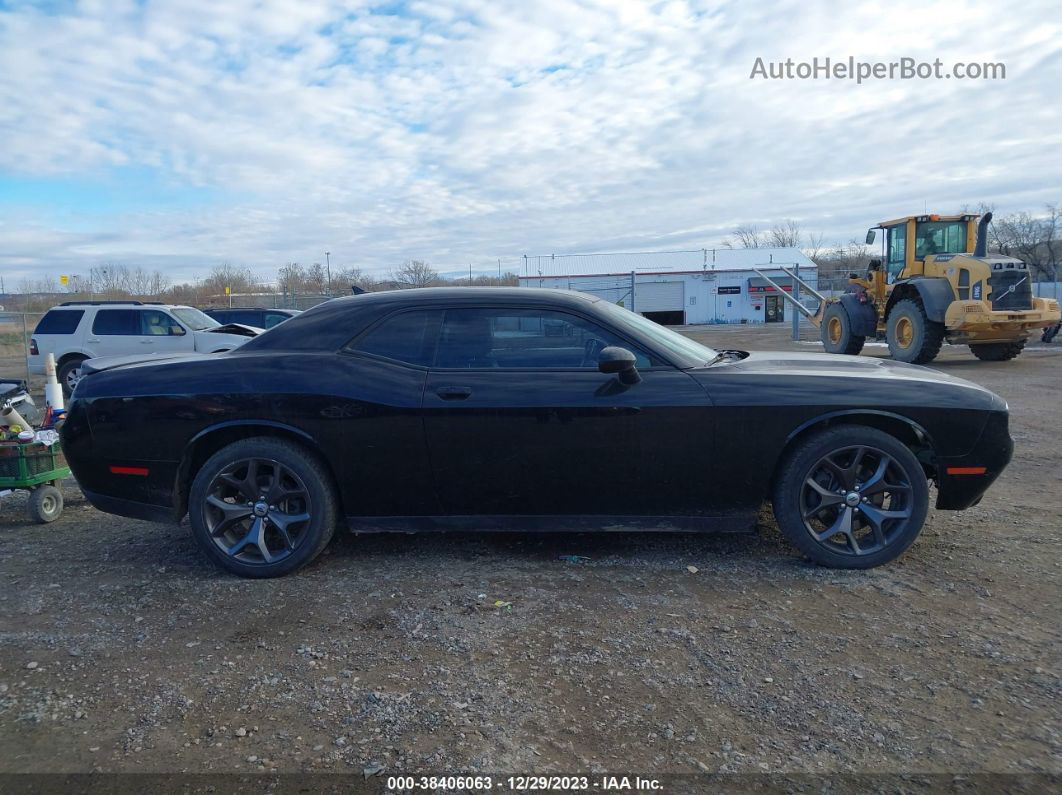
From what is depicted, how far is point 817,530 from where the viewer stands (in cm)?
418

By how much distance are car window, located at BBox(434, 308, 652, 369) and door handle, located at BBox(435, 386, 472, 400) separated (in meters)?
0.16

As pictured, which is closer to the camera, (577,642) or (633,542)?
(577,642)

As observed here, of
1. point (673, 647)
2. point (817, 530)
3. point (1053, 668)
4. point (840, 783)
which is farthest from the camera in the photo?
point (817, 530)

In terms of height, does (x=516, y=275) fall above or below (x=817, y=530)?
above

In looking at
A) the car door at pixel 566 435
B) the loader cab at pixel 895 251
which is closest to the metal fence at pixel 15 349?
the car door at pixel 566 435

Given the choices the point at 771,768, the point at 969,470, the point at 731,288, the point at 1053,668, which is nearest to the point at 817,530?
the point at 969,470

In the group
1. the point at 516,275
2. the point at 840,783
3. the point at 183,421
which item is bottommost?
the point at 840,783

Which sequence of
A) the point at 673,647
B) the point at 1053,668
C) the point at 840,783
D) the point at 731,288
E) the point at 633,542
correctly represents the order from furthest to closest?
the point at 731,288 < the point at 633,542 < the point at 673,647 < the point at 1053,668 < the point at 840,783

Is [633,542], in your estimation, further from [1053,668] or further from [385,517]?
[1053,668]

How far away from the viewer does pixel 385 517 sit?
407 centimetres

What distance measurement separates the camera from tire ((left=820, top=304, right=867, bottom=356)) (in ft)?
54.9

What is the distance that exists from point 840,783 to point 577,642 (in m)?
1.18

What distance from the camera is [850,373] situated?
4.10 m

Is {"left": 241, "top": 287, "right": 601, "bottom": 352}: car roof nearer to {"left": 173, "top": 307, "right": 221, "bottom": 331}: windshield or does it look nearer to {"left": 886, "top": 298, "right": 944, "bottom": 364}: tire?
{"left": 173, "top": 307, "right": 221, "bottom": 331}: windshield
